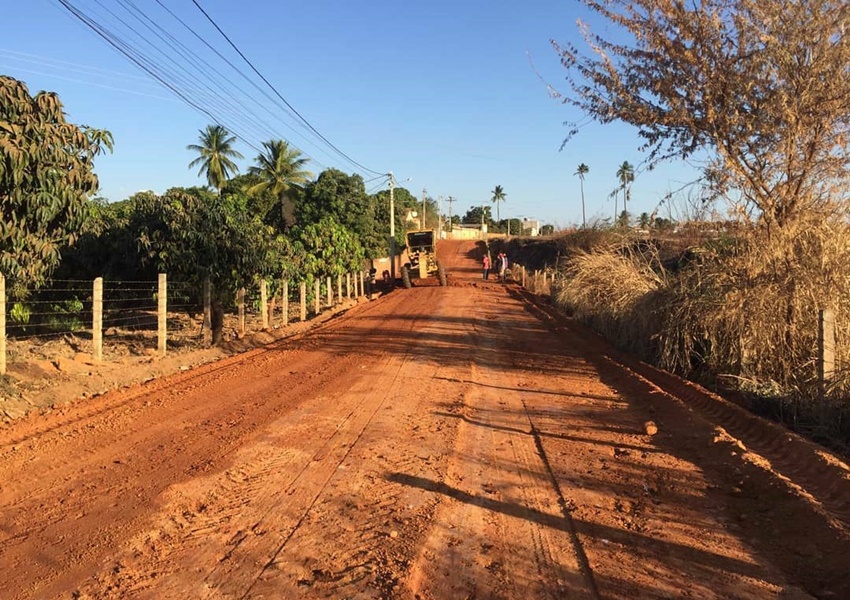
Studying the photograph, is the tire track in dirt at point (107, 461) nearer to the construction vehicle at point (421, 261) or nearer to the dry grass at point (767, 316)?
the dry grass at point (767, 316)

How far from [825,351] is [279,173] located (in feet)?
170

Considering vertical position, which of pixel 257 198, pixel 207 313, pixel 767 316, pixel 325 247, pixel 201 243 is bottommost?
pixel 207 313

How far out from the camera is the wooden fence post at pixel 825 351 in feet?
24.2

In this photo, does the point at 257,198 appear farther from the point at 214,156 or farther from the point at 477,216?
the point at 477,216

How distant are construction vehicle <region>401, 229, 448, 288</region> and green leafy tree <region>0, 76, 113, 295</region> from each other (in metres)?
28.0

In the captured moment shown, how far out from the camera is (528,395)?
9.65 m

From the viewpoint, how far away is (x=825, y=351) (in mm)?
7410

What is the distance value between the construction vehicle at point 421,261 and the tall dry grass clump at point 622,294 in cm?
1684

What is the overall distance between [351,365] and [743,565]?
9107 mm

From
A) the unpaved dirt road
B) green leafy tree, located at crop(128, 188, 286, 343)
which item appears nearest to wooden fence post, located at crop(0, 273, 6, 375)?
the unpaved dirt road

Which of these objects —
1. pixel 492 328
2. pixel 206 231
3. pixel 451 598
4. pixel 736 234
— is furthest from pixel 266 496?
pixel 492 328

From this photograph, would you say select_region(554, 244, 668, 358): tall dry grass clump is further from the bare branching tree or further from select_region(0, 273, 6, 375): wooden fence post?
select_region(0, 273, 6, 375): wooden fence post

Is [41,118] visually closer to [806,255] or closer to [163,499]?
[163,499]

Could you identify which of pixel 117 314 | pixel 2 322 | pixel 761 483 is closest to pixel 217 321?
pixel 117 314
